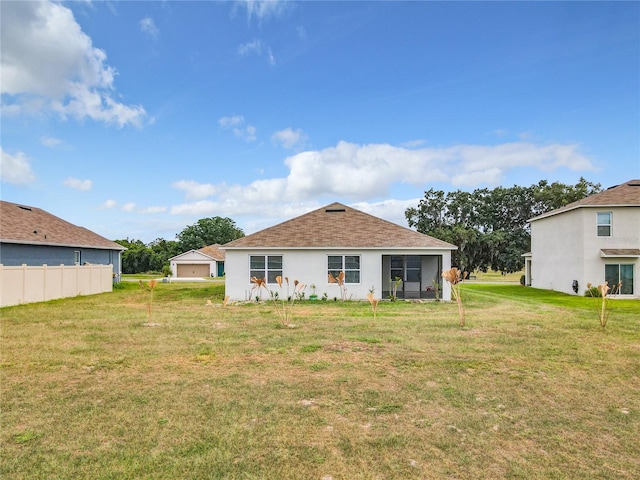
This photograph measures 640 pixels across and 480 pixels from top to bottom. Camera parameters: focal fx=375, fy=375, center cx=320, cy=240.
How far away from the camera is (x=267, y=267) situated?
17.9 metres

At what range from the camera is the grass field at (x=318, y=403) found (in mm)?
3369

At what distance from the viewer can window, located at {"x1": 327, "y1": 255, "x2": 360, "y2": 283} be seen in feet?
58.3

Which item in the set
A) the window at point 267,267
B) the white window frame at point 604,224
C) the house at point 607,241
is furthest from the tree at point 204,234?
the white window frame at point 604,224

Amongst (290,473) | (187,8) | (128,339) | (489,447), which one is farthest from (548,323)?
(187,8)

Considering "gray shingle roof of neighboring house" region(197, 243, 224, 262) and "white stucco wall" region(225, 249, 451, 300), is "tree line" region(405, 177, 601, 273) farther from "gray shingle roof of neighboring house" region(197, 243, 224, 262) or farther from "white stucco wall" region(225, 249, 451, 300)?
"white stucco wall" region(225, 249, 451, 300)

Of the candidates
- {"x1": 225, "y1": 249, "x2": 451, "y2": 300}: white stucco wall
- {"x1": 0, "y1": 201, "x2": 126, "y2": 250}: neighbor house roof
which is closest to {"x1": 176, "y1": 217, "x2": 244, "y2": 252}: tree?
{"x1": 0, "y1": 201, "x2": 126, "y2": 250}: neighbor house roof

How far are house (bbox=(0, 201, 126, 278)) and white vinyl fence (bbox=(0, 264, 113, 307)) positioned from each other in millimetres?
2050

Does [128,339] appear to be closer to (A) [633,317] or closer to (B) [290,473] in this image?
(B) [290,473]

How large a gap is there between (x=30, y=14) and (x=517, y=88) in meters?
17.8

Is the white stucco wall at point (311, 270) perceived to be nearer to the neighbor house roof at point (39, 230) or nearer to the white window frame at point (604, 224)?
the white window frame at point (604, 224)

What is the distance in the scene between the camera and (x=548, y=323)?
11195mm

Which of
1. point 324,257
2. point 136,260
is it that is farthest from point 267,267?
point 136,260

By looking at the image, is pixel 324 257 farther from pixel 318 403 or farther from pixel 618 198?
pixel 618 198

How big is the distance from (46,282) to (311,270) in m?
11.9
